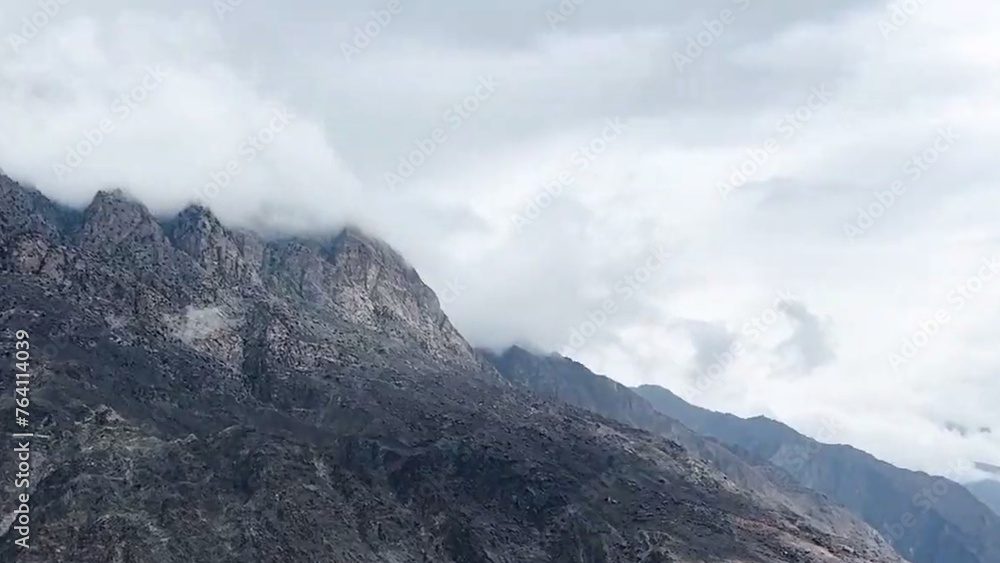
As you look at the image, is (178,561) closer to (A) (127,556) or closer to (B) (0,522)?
(A) (127,556)

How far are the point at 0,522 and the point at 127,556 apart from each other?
24.1 m

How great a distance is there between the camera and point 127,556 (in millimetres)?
196000

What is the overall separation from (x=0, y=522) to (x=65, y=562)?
51.4ft

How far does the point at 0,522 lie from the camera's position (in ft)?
646

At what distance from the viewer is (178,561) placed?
200m

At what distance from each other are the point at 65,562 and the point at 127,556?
10374 mm

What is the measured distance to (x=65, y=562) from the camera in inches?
7569

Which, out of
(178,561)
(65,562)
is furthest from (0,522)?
(178,561)

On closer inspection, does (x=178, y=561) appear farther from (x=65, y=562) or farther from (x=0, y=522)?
(x=0, y=522)

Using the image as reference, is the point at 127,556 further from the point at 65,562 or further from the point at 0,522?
the point at 0,522

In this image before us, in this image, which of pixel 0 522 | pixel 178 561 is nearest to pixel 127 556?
pixel 178 561
